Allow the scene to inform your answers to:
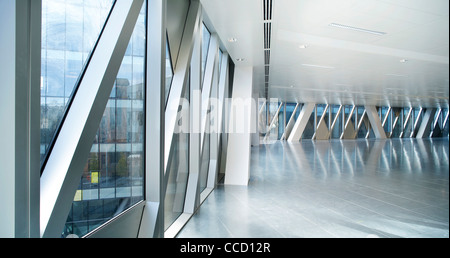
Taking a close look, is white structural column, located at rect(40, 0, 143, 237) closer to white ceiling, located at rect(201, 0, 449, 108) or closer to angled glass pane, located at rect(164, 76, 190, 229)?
angled glass pane, located at rect(164, 76, 190, 229)

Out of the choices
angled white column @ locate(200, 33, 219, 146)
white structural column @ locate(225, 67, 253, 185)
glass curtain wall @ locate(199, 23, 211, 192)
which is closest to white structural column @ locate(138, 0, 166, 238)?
angled white column @ locate(200, 33, 219, 146)

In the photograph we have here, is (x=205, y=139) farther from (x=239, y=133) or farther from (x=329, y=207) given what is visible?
(x=329, y=207)

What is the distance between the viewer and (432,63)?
9.70 m

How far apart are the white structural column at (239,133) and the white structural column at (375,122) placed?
28807 millimetres

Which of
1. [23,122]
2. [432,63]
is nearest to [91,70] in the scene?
[23,122]

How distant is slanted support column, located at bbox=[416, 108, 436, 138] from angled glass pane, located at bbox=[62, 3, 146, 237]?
43.6 m

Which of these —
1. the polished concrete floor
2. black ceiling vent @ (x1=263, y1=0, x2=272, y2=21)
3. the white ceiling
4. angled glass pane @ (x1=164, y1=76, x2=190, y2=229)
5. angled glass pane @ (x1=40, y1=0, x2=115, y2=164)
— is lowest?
the polished concrete floor

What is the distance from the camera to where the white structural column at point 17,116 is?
4.75 ft

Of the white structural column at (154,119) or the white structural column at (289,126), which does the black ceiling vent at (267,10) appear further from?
the white structural column at (289,126)

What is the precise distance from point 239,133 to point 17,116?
25.0ft

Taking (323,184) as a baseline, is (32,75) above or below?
above

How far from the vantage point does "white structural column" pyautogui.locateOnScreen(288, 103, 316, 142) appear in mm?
29344
